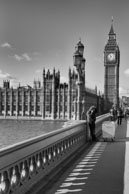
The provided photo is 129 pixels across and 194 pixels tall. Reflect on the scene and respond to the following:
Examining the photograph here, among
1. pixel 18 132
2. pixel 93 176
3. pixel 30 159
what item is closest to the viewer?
pixel 30 159

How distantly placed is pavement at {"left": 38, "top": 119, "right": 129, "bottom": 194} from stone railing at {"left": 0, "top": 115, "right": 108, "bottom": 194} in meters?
0.36

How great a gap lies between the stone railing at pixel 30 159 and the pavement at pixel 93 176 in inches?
14.1

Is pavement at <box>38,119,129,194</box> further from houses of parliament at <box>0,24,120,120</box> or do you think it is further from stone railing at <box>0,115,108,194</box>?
houses of parliament at <box>0,24,120,120</box>

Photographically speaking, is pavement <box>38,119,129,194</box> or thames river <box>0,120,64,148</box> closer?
pavement <box>38,119,129,194</box>

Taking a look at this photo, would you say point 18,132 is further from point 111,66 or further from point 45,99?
point 111,66

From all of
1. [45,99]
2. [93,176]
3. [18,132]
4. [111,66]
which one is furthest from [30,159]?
[111,66]

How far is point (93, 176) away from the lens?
19.1 ft

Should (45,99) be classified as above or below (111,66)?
below

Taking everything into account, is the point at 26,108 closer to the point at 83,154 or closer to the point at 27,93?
the point at 27,93

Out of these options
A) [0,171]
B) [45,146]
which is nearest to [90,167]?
[45,146]

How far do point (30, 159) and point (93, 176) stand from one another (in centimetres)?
160

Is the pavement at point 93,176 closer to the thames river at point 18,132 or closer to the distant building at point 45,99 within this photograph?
the thames river at point 18,132

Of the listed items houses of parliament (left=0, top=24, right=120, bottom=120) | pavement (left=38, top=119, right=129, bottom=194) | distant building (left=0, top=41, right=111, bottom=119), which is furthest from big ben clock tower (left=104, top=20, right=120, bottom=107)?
pavement (left=38, top=119, right=129, bottom=194)

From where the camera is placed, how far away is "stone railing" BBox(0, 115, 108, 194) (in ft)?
13.1
